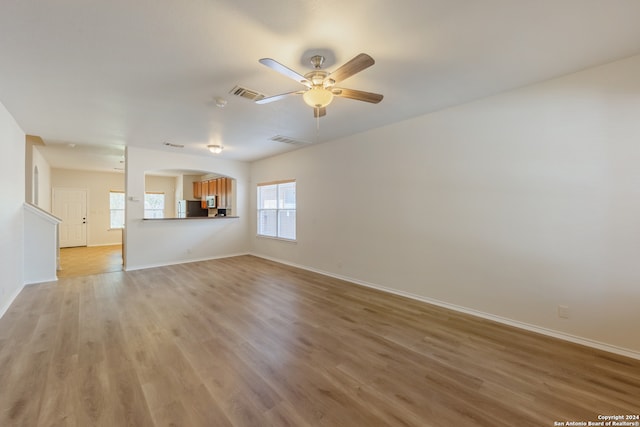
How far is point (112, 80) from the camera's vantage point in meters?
2.62

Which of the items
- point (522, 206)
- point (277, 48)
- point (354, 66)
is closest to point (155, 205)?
point (277, 48)

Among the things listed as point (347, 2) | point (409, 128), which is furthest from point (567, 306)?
point (347, 2)

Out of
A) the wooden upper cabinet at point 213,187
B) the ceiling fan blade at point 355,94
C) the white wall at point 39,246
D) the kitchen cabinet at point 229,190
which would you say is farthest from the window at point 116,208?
the ceiling fan blade at point 355,94

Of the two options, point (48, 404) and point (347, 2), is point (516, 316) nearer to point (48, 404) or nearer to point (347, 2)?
point (347, 2)

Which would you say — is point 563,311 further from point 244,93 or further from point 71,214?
point 71,214

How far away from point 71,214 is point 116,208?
1.21 meters

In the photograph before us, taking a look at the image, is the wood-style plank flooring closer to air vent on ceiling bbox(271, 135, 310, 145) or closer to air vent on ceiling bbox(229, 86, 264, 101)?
air vent on ceiling bbox(271, 135, 310, 145)

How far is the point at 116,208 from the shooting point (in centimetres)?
938

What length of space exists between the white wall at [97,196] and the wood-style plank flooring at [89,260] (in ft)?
1.42

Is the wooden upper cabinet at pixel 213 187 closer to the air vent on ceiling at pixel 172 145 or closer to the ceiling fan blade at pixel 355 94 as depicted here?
the air vent on ceiling at pixel 172 145

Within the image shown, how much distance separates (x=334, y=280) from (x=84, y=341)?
3.35 meters

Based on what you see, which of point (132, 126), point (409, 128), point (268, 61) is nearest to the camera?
point (268, 61)

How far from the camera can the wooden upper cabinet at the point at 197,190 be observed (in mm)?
9352

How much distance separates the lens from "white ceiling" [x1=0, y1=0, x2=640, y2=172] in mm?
1737
